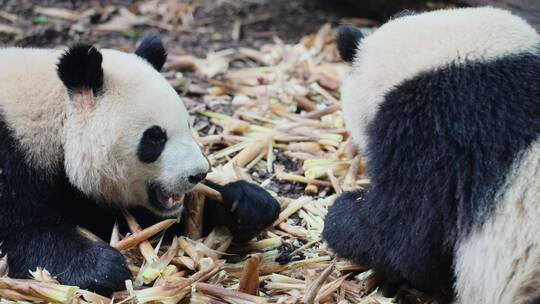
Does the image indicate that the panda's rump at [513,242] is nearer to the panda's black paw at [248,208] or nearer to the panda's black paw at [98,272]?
the panda's black paw at [248,208]

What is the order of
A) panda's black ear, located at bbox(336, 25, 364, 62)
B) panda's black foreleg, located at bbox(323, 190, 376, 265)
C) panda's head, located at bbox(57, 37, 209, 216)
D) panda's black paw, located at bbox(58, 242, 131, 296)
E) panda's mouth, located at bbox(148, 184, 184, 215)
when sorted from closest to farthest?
panda's black paw, located at bbox(58, 242, 131, 296)
panda's head, located at bbox(57, 37, 209, 216)
panda's black foreleg, located at bbox(323, 190, 376, 265)
panda's mouth, located at bbox(148, 184, 184, 215)
panda's black ear, located at bbox(336, 25, 364, 62)

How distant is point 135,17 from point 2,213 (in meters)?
5.49

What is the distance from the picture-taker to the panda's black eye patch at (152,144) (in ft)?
13.4

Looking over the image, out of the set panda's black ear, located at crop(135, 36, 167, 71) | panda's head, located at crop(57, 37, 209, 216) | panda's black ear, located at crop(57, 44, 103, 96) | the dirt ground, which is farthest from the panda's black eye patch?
the dirt ground

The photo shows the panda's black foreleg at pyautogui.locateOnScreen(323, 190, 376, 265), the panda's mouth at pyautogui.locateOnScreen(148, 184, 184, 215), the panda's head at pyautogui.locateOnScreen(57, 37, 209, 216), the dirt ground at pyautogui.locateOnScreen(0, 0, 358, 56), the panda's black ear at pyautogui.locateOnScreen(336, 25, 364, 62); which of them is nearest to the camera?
the panda's head at pyautogui.locateOnScreen(57, 37, 209, 216)

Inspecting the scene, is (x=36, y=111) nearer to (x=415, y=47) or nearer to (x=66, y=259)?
(x=66, y=259)

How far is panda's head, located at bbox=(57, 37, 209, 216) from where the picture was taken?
13.1 ft

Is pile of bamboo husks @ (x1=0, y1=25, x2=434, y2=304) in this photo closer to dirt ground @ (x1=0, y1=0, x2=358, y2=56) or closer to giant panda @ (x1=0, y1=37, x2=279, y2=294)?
giant panda @ (x1=0, y1=37, x2=279, y2=294)

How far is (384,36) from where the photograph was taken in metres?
4.41

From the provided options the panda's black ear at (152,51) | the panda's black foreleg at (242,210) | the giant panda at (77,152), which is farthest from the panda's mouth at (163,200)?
the panda's black ear at (152,51)

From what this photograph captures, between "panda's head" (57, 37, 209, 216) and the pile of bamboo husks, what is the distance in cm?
37

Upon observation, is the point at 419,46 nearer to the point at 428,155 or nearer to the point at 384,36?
the point at 384,36

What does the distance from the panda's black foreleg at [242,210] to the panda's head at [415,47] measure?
2.37 ft

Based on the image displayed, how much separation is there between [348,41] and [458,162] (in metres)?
1.17
